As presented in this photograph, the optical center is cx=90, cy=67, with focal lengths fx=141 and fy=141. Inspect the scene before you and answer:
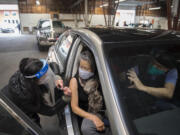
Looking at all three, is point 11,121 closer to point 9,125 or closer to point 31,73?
point 9,125

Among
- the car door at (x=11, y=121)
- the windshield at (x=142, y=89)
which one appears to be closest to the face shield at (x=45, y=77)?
the car door at (x=11, y=121)

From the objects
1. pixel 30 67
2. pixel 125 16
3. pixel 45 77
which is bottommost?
pixel 45 77

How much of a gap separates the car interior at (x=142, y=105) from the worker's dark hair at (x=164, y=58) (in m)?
0.07

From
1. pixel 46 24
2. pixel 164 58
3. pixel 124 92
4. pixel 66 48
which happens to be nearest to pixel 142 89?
pixel 124 92

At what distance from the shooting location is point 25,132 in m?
0.74

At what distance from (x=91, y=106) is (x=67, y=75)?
0.50m

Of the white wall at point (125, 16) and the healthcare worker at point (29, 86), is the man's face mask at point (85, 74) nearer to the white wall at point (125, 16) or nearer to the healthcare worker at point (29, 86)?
the healthcare worker at point (29, 86)

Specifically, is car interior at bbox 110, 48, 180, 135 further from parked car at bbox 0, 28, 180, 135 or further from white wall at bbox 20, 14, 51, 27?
white wall at bbox 20, 14, 51, 27

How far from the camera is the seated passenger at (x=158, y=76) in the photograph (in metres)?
1.08

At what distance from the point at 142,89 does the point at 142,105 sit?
15 cm

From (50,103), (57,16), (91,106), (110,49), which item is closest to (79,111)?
(91,106)

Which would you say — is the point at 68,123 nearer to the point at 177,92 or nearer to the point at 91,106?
the point at 91,106

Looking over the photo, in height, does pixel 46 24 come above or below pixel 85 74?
above

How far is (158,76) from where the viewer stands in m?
1.20
